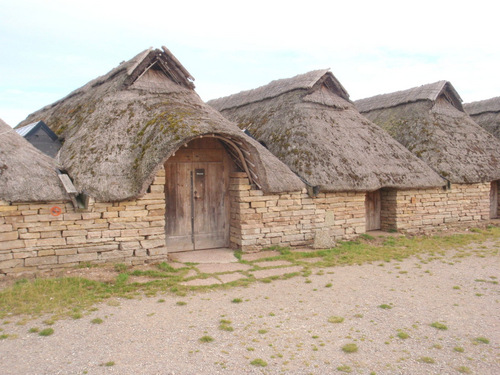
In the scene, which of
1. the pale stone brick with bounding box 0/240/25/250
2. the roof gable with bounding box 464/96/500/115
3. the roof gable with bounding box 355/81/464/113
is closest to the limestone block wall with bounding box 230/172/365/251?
the pale stone brick with bounding box 0/240/25/250

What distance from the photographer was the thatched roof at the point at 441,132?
1463cm

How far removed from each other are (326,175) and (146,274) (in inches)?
221

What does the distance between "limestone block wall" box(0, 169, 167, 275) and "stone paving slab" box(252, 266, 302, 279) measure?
222 centimetres

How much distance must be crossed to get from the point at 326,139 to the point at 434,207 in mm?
4765

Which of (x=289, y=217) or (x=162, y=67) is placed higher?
(x=162, y=67)

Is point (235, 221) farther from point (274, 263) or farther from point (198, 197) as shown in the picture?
point (274, 263)

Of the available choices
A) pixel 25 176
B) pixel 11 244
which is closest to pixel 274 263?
pixel 11 244

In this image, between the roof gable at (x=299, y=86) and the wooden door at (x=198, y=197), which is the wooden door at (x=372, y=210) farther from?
the wooden door at (x=198, y=197)

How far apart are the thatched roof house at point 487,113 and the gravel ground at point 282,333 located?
14100 mm

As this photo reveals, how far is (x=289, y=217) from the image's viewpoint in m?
10.8

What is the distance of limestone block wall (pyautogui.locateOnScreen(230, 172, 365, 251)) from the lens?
10273mm

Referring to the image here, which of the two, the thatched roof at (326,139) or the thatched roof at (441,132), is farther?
the thatched roof at (441,132)

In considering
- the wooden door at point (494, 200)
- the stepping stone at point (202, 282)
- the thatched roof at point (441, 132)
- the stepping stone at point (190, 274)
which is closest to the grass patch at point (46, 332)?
the stepping stone at point (202, 282)

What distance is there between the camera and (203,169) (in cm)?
1059
